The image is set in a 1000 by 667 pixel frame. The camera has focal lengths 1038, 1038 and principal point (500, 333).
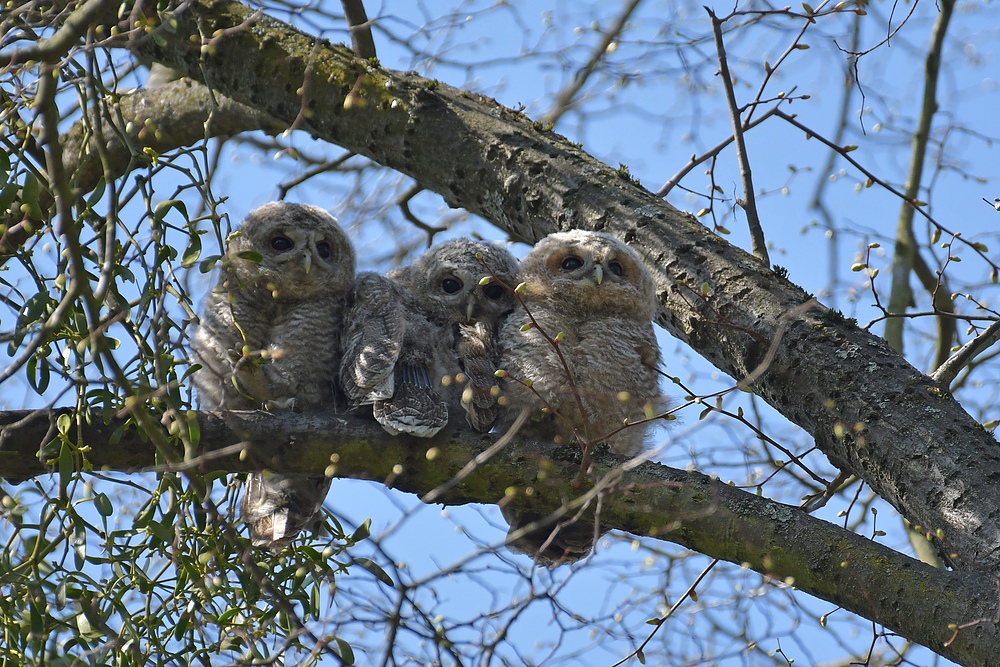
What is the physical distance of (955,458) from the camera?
7.49 ft

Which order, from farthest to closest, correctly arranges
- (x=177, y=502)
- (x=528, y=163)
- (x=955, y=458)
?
(x=528, y=163)
(x=955, y=458)
(x=177, y=502)

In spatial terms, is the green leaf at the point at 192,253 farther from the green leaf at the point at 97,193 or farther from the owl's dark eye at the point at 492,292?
the owl's dark eye at the point at 492,292

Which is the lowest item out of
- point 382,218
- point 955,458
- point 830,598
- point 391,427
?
point 830,598

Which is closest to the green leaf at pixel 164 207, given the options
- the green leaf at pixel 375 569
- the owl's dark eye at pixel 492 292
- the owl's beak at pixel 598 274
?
the green leaf at pixel 375 569

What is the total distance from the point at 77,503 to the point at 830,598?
1574mm

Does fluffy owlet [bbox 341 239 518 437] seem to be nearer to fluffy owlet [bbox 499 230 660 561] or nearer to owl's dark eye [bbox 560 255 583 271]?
fluffy owlet [bbox 499 230 660 561]

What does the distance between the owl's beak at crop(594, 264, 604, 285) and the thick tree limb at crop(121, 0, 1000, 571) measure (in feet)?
0.42

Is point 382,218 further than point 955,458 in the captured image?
Yes

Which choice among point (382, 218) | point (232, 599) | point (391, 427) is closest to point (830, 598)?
point (391, 427)

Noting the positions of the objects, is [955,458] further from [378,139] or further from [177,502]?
[378,139]

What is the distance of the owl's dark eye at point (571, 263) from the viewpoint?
3066 millimetres

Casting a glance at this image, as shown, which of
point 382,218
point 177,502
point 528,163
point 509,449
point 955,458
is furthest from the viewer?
point 382,218

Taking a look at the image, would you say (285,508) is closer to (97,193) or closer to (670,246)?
(97,193)

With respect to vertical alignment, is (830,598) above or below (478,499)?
below
